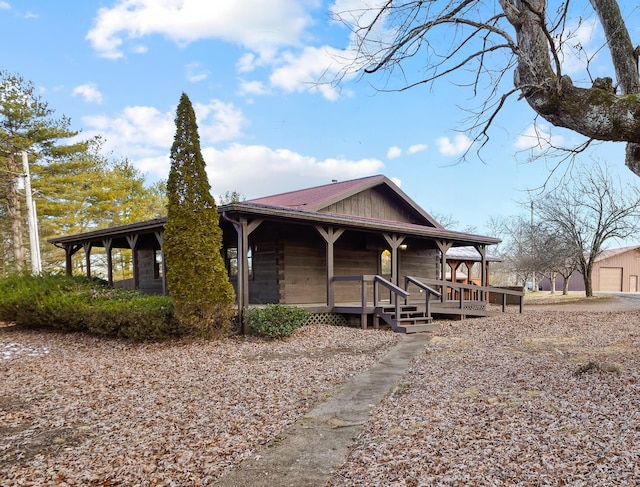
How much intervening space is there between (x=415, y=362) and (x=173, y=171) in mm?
6267

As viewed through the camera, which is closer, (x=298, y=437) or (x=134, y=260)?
(x=298, y=437)

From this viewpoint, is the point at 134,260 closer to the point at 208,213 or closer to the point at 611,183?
the point at 208,213

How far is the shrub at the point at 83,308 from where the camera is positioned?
923cm

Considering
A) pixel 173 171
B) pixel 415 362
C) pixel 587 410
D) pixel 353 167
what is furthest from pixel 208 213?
pixel 353 167

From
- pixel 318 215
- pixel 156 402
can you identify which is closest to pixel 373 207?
pixel 318 215

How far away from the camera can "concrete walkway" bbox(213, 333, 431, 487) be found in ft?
10.1

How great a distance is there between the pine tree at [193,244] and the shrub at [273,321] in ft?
1.70

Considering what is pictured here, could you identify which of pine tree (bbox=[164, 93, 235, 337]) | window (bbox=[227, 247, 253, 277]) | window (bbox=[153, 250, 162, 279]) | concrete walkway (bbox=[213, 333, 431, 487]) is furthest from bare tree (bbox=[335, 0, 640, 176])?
window (bbox=[153, 250, 162, 279])

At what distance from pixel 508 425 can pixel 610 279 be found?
4081 cm

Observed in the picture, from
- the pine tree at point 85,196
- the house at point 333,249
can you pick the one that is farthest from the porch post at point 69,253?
the pine tree at point 85,196

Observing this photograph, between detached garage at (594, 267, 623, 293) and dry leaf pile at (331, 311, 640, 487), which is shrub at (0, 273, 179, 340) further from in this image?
detached garage at (594, 267, 623, 293)

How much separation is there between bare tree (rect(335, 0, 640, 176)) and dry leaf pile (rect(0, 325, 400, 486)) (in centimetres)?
403

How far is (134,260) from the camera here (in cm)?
1420

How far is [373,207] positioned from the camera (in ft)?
51.8
